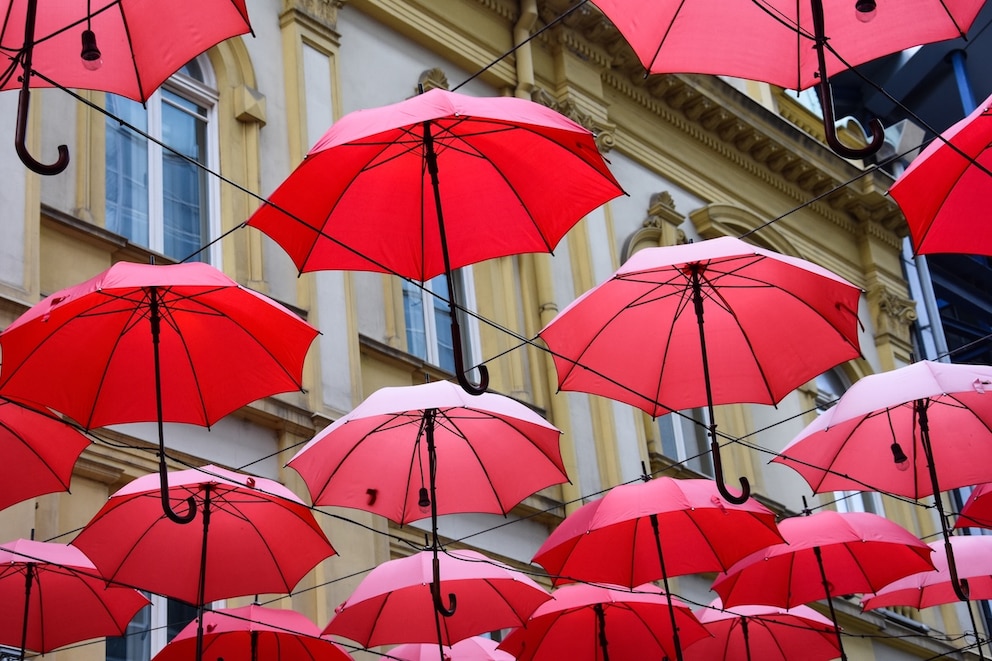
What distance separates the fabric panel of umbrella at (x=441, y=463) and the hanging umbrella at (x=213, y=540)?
0.36 metres

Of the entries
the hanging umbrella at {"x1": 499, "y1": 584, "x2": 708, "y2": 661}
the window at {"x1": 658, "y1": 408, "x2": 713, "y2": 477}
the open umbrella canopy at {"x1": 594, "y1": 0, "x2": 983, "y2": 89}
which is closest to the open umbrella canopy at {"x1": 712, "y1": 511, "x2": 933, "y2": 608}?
the hanging umbrella at {"x1": 499, "y1": 584, "x2": 708, "y2": 661}

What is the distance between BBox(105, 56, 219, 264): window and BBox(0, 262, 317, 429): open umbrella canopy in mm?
3379

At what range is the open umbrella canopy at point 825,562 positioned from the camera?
37.6 feet

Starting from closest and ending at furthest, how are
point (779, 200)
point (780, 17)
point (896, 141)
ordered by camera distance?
point (780, 17) → point (779, 200) → point (896, 141)

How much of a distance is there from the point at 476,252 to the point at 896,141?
18300 millimetres

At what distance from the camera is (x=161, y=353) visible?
9.01 meters

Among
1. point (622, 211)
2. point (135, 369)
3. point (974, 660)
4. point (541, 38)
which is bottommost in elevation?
point (974, 660)

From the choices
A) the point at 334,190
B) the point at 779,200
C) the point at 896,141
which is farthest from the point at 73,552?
the point at 896,141

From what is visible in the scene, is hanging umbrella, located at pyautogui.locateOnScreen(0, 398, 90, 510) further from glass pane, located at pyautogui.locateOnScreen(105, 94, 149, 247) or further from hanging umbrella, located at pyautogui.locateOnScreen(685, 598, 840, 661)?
hanging umbrella, located at pyautogui.locateOnScreen(685, 598, 840, 661)

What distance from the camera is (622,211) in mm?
18125

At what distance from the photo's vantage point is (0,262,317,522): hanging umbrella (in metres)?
8.44

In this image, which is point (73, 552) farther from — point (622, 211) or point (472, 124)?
point (622, 211)

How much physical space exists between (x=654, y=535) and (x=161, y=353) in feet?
13.5

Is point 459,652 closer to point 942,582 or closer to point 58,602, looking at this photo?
point 58,602
